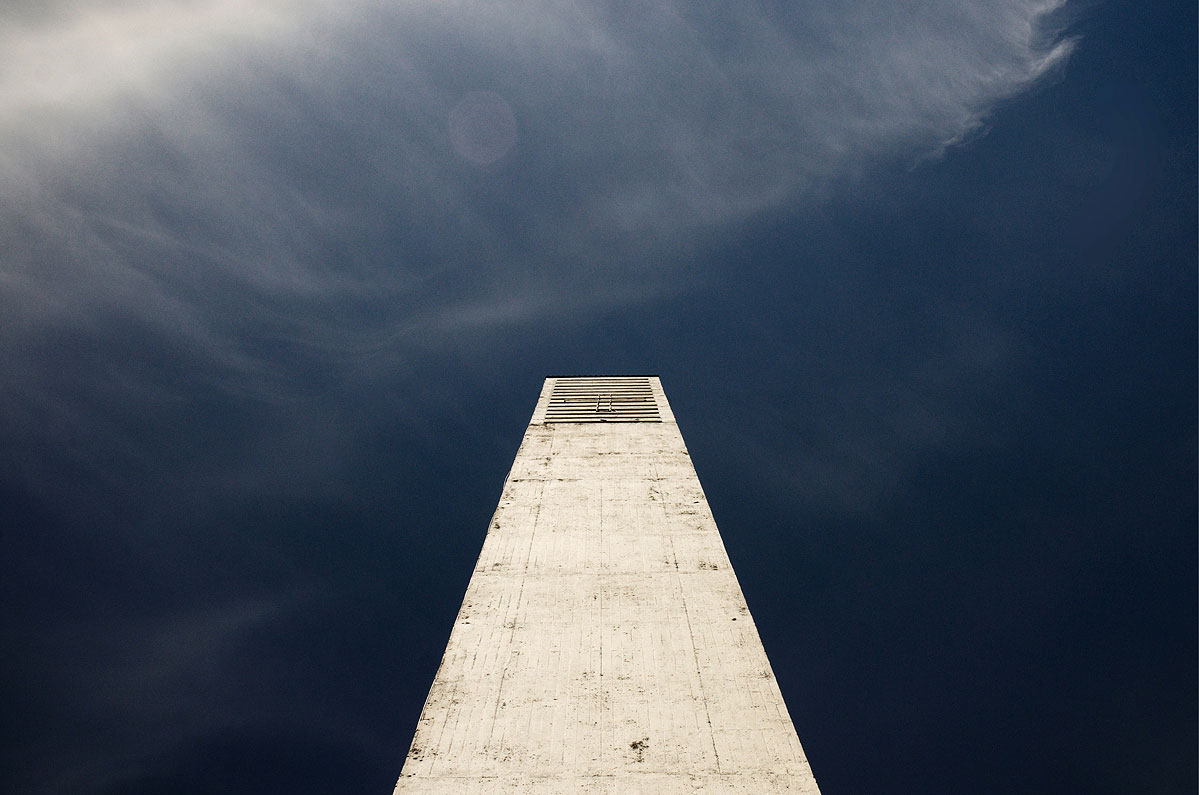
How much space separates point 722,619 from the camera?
22844 mm

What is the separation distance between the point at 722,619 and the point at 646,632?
10.4 feet

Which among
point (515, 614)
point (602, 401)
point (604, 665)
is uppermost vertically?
point (602, 401)

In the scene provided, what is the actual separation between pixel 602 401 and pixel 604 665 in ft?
88.4

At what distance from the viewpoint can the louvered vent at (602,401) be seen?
4197 cm

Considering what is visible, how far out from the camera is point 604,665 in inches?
821

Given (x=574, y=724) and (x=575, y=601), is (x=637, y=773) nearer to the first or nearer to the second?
(x=574, y=724)

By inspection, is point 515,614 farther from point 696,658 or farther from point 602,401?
point 602,401

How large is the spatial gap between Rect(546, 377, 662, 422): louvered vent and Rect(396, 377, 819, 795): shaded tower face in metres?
9.12

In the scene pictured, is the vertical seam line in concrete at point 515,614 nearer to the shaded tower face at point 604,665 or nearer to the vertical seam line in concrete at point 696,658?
the shaded tower face at point 604,665

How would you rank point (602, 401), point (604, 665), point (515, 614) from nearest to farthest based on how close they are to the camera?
point (604, 665) < point (515, 614) < point (602, 401)

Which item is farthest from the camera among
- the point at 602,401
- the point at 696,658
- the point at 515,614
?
the point at 602,401

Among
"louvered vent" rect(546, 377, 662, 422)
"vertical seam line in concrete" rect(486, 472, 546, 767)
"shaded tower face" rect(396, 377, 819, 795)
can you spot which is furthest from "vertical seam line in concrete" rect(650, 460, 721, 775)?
"louvered vent" rect(546, 377, 662, 422)

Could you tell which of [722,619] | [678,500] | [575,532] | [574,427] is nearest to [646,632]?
[722,619]

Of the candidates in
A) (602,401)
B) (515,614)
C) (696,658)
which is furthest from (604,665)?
(602,401)
